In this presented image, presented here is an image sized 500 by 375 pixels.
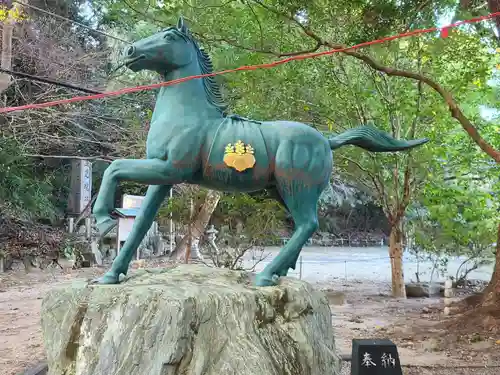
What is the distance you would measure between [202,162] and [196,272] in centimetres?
86

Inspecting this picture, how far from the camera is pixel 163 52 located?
10.1 ft

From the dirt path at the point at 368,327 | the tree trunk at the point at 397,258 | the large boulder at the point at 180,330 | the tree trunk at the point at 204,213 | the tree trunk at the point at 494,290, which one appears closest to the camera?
the large boulder at the point at 180,330

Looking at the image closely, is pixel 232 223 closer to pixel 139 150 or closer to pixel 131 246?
Answer: pixel 139 150

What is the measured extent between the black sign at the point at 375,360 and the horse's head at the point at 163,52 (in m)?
2.67

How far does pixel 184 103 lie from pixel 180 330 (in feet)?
4.80

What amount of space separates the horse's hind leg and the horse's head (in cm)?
117

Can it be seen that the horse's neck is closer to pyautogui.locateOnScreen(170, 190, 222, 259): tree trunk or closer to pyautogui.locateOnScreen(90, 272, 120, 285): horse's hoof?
pyautogui.locateOnScreen(90, 272, 120, 285): horse's hoof

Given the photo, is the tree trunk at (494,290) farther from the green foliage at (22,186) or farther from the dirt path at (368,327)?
the green foliage at (22,186)

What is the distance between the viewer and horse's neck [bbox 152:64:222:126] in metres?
3.03

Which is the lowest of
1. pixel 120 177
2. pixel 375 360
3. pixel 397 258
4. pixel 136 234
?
pixel 375 360

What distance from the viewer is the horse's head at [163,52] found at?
3.02 m

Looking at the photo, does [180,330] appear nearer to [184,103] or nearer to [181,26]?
[184,103]

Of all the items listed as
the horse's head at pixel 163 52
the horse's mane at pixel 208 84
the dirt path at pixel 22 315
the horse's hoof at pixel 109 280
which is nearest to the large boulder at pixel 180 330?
the horse's hoof at pixel 109 280

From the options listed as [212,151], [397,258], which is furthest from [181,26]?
[397,258]
